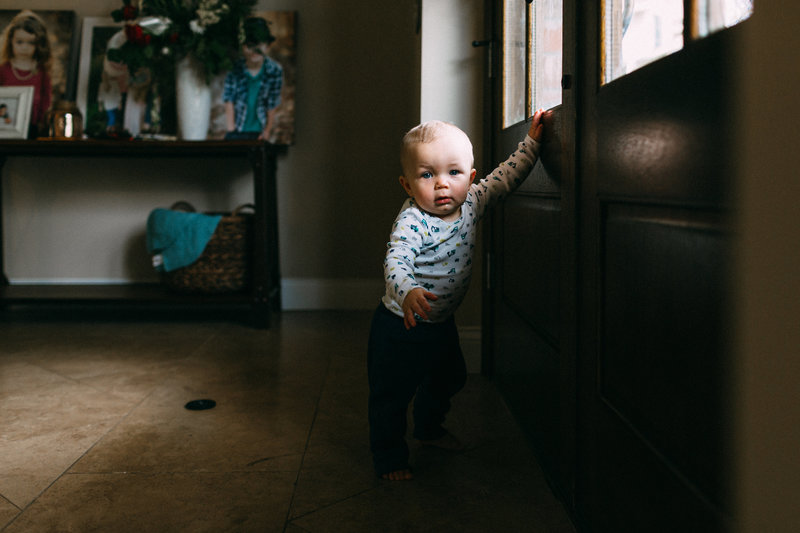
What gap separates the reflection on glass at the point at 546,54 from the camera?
4.49 feet

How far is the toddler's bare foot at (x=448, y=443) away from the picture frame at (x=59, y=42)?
2.54 meters

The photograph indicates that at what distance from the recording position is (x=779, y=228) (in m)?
0.45

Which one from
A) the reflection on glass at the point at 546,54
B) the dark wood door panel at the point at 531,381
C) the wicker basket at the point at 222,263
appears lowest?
the dark wood door panel at the point at 531,381

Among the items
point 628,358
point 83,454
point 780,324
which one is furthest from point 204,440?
point 780,324

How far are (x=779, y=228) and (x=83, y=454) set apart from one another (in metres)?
1.47

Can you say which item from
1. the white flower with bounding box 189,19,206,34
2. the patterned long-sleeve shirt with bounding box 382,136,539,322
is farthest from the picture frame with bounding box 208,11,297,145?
the patterned long-sleeve shirt with bounding box 382,136,539,322

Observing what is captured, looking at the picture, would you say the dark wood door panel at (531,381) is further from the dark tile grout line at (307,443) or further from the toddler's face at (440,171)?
the dark tile grout line at (307,443)

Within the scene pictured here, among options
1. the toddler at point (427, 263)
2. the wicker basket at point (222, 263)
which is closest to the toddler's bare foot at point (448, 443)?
the toddler at point (427, 263)

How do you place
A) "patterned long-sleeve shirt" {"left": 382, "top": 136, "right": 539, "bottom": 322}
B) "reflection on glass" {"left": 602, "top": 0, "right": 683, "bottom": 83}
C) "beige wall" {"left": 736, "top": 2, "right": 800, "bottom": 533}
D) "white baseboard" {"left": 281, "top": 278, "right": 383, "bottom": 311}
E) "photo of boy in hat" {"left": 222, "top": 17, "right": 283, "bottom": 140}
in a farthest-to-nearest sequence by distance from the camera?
"white baseboard" {"left": 281, "top": 278, "right": 383, "bottom": 311} → "photo of boy in hat" {"left": 222, "top": 17, "right": 283, "bottom": 140} → "patterned long-sleeve shirt" {"left": 382, "top": 136, "right": 539, "bottom": 322} → "reflection on glass" {"left": 602, "top": 0, "right": 683, "bottom": 83} → "beige wall" {"left": 736, "top": 2, "right": 800, "bottom": 533}

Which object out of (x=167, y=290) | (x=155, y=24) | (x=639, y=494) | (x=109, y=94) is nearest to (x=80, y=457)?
(x=639, y=494)

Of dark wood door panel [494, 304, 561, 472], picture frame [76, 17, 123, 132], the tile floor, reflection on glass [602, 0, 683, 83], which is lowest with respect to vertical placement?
the tile floor

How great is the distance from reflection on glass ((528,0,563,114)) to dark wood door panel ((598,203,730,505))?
46 centimetres

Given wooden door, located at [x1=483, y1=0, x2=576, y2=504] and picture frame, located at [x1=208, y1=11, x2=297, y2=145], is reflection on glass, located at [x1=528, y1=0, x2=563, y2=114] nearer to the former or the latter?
wooden door, located at [x1=483, y1=0, x2=576, y2=504]

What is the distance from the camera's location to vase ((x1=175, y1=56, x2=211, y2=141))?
9.72 feet
